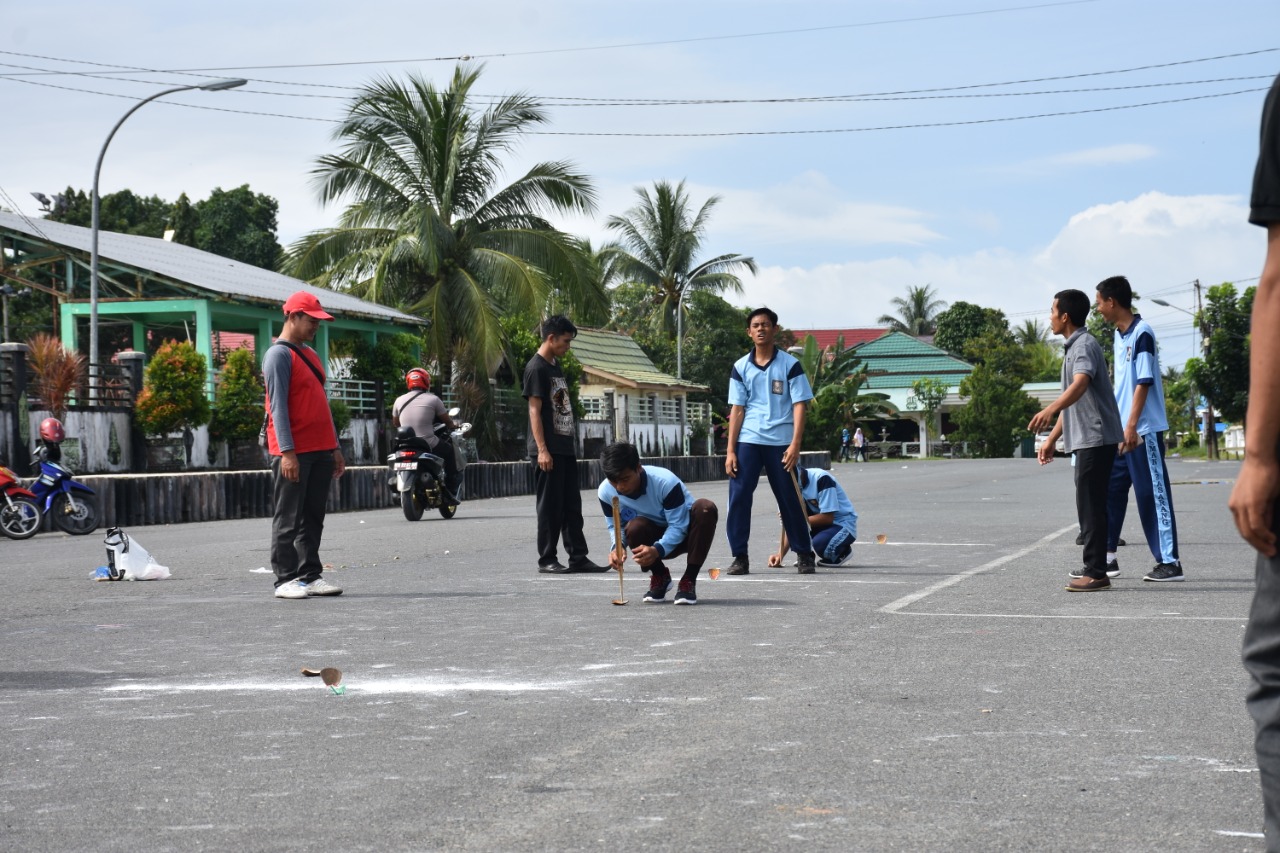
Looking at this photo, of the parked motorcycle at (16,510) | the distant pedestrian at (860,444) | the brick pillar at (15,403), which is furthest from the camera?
the distant pedestrian at (860,444)

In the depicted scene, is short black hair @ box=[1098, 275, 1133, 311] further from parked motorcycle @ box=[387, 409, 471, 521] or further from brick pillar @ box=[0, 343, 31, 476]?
brick pillar @ box=[0, 343, 31, 476]

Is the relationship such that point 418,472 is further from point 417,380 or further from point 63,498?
point 63,498

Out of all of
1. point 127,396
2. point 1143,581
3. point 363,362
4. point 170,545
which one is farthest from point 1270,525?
point 363,362

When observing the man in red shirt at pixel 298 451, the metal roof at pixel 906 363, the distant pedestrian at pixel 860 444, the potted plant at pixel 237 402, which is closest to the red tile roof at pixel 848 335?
the metal roof at pixel 906 363

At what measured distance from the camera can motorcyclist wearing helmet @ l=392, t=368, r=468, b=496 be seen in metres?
18.0

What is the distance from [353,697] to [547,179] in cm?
3222

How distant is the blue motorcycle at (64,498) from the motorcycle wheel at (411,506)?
3457mm

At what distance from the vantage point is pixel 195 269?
110 ft

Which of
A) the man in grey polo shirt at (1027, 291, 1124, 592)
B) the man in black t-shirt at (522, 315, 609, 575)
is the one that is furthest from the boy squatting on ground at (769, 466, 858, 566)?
the man in grey polo shirt at (1027, 291, 1124, 592)

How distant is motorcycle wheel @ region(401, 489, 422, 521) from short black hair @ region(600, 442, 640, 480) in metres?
9.86

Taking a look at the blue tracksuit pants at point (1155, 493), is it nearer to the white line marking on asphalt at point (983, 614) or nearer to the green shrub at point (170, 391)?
the white line marking on asphalt at point (983, 614)

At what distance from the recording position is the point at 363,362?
35.4 meters

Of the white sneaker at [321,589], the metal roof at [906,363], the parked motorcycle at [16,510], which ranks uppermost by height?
the metal roof at [906,363]

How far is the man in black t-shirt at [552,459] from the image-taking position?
425 inches
